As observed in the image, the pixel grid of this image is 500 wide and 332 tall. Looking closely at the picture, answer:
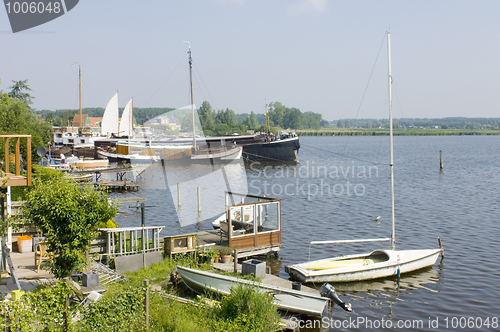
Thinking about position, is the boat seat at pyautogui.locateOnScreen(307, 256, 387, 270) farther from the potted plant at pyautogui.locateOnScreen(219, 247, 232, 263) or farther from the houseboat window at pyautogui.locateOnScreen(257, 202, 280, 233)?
the potted plant at pyautogui.locateOnScreen(219, 247, 232, 263)

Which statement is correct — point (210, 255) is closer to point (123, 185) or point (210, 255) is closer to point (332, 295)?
point (332, 295)

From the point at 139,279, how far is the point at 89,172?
2913cm

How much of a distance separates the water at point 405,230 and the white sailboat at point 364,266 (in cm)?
40

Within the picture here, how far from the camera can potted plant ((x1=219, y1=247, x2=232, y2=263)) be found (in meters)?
16.8

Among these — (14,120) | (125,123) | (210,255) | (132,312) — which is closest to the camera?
(132,312)

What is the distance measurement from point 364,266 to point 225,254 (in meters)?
5.63

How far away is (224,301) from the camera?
11297 mm

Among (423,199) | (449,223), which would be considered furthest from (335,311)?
(423,199)

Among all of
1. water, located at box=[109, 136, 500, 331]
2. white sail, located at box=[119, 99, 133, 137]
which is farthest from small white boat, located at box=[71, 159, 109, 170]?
white sail, located at box=[119, 99, 133, 137]

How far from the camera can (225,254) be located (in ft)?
56.0

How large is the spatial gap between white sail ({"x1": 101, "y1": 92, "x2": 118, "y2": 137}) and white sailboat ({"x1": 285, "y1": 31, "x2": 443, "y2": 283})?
74.6 m

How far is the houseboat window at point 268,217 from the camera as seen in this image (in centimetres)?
1933

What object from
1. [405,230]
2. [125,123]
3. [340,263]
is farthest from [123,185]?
[125,123]

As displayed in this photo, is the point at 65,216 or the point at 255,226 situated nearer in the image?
the point at 65,216
